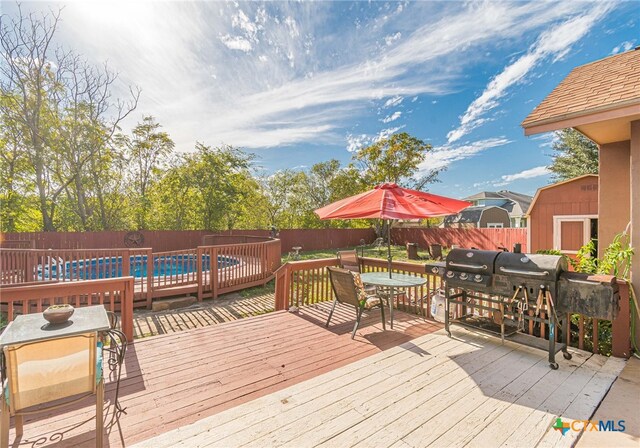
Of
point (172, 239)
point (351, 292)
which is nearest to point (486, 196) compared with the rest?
point (172, 239)

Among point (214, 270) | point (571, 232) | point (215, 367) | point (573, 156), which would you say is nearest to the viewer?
point (215, 367)

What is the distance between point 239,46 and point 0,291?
306 inches

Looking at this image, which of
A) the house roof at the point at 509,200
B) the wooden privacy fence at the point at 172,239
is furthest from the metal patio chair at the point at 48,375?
the house roof at the point at 509,200

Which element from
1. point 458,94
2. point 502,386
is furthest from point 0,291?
point 458,94

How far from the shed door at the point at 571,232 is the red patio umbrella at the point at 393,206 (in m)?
8.00

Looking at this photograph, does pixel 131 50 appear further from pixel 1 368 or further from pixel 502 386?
pixel 502 386

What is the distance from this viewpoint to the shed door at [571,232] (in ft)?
29.6

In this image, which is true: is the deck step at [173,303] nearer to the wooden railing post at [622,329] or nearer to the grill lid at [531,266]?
the grill lid at [531,266]

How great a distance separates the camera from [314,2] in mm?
6793

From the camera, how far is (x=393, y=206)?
3.63 meters

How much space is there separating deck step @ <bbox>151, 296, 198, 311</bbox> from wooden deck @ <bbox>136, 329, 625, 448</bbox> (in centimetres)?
480

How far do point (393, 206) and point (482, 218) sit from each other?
30118 mm

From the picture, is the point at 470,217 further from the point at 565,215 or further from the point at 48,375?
the point at 48,375

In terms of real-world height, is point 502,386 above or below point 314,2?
below
